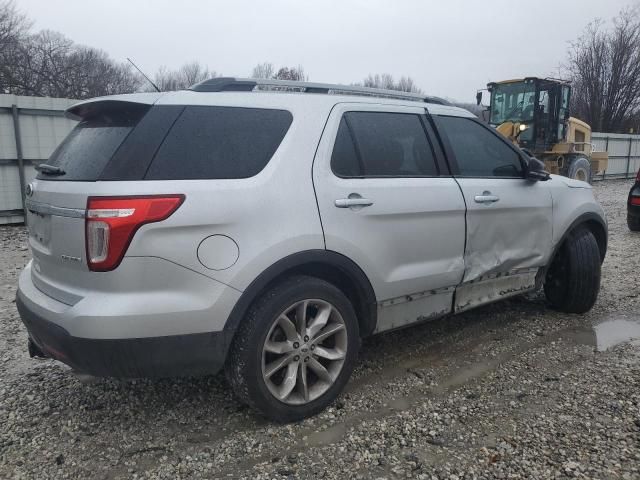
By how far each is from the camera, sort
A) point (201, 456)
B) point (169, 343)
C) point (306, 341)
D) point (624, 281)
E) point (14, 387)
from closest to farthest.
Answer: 1. point (169, 343)
2. point (201, 456)
3. point (306, 341)
4. point (14, 387)
5. point (624, 281)

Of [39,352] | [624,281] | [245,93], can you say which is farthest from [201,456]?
[624,281]

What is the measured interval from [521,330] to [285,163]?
263 cm

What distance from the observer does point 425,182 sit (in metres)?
3.28

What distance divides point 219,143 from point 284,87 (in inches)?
25.7

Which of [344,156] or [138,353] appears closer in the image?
[138,353]

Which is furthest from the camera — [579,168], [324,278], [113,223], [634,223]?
[579,168]

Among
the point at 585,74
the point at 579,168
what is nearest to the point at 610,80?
the point at 585,74

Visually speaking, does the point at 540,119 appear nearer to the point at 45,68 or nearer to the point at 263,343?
the point at 263,343

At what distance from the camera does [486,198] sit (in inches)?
141

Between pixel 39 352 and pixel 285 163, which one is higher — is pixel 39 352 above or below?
below

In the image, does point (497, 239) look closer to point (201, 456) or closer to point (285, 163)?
point (285, 163)

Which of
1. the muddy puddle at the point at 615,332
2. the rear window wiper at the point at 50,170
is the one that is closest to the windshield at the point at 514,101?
the muddy puddle at the point at 615,332

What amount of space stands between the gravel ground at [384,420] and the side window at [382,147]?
4.41ft

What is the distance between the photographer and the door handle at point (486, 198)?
352cm
